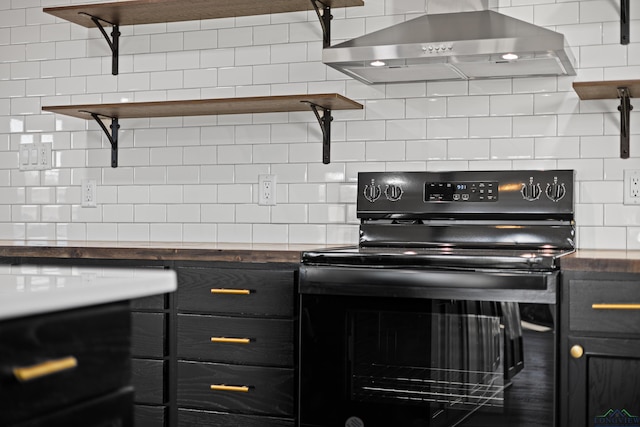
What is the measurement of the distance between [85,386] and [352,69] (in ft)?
6.82

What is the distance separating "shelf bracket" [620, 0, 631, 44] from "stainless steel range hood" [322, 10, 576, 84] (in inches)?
8.9

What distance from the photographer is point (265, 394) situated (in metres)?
2.89

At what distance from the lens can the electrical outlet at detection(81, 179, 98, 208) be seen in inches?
151

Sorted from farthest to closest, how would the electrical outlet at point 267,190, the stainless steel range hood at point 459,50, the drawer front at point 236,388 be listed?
1. the electrical outlet at point 267,190
2. the drawer front at point 236,388
3. the stainless steel range hood at point 459,50

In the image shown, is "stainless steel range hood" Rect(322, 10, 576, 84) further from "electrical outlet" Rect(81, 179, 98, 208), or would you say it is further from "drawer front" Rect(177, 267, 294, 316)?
"electrical outlet" Rect(81, 179, 98, 208)

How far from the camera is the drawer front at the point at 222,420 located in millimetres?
2878

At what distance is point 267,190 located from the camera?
140 inches

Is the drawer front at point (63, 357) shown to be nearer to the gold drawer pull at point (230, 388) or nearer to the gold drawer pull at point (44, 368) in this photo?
the gold drawer pull at point (44, 368)

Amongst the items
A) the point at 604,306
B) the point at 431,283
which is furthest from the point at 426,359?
the point at 604,306

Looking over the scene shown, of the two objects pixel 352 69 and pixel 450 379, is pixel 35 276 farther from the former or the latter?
pixel 352 69

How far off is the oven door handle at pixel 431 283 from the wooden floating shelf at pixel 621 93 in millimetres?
701

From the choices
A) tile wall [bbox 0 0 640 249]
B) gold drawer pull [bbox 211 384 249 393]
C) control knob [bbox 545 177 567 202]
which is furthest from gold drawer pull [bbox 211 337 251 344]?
control knob [bbox 545 177 567 202]

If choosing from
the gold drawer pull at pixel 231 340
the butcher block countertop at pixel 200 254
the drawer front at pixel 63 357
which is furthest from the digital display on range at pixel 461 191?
the drawer front at pixel 63 357

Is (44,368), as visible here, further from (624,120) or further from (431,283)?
(624,120)
